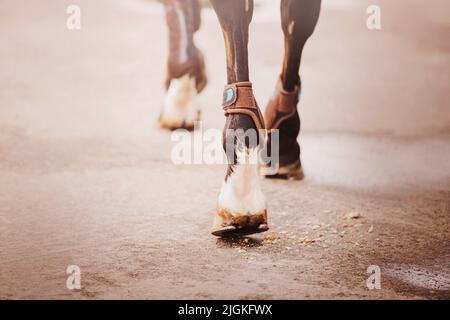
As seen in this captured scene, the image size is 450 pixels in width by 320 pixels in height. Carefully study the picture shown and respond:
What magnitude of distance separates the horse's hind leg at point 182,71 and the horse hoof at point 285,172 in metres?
0.89

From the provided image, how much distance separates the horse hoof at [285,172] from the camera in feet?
10.1

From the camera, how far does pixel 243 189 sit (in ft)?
7.47

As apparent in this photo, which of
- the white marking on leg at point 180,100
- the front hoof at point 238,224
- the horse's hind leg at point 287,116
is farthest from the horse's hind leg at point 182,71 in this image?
the front hoof at point 238,224

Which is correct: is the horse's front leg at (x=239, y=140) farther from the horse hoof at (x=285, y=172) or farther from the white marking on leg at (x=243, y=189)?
the horse hoof at (x=285, y=172)

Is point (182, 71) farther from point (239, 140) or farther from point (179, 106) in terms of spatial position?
point (239, 140)

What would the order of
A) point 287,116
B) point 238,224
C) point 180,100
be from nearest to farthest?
point 238,224 → point 287,116 → point 180,100

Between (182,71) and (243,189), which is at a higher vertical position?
(182,71)

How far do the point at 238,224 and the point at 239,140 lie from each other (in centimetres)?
25

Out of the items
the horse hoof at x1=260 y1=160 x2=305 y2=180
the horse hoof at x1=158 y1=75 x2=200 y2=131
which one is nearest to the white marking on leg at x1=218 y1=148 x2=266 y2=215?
the horse hoof at x1=260 y1=160 x2=305 y2=180

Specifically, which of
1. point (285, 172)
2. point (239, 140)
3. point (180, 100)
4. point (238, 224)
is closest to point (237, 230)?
point (238, 224)
